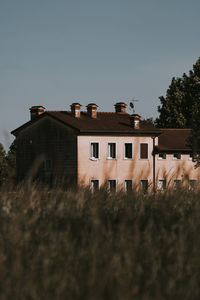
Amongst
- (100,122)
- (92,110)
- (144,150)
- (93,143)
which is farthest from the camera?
(92,110)

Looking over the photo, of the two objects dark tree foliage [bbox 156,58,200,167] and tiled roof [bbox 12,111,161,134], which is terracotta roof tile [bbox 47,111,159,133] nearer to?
tiled roof [bbox 12,111,161,134]

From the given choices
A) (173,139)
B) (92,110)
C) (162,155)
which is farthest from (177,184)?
(173,139)

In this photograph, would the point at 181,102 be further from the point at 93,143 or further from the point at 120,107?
the point at 93,143

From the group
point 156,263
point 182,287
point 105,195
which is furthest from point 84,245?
point 105,195

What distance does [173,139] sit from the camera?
48344mm

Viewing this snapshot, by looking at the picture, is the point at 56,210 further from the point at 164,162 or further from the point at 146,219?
the point at 164,162

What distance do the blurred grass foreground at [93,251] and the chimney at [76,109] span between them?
40.5 m

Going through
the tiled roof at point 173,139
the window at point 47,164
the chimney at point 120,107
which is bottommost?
the window at point 47,164

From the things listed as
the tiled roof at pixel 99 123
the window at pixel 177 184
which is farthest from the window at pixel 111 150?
the window at pixel 177 184

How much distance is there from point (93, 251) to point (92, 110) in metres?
43.7

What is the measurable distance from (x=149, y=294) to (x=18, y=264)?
1.09 m

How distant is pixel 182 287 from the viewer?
421 cm

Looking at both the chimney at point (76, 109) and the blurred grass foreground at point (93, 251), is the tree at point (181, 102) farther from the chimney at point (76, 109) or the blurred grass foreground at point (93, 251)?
the blurred grass foreground at point (93, 251)

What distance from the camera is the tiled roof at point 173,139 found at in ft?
156
